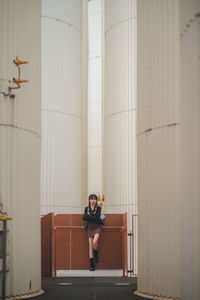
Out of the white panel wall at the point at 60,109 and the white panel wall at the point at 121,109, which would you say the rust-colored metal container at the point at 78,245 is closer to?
the white panel wall at the point at 121,109

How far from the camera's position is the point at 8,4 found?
10.1m

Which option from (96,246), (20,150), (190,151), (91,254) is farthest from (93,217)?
(190,151)

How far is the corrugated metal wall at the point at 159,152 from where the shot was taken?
9.55 m

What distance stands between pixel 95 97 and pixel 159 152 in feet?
64.5

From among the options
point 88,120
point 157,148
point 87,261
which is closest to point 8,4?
point 157,148

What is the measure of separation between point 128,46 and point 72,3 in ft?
11.4

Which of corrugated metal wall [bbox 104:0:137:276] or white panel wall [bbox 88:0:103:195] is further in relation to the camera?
white panel wall [bbox 88:0:103:195]

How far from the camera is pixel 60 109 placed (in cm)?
2186

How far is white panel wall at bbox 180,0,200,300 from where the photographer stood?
6.24 m

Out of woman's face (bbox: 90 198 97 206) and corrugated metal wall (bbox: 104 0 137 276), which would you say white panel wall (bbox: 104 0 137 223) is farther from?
woman's face (bbox: 90 198 97 206)

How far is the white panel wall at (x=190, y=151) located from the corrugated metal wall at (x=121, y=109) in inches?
532

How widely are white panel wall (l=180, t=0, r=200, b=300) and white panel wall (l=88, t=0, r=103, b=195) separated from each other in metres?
22.2

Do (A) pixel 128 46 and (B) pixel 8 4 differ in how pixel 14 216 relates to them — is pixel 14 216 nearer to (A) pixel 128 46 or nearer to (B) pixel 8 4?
(B) pixel 8 4

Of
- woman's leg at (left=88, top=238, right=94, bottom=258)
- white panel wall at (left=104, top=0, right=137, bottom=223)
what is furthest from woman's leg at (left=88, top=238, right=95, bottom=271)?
white panel wall at (left=104, top=0, right=137, bottom=223)
